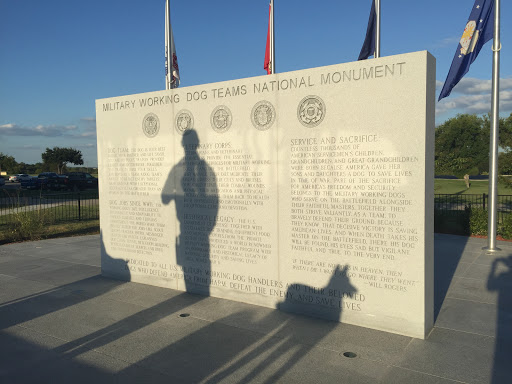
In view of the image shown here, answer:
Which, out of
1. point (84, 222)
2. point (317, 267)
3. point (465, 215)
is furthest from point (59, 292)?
point (465, 215)

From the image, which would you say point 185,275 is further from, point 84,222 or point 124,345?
point 84,222

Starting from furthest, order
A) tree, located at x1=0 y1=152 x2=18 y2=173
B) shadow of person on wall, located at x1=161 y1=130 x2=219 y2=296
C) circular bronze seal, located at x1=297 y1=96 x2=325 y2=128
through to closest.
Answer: tree, located at x1=0 y1=152 x2=18 y2=173 → shadow of person on wall, located at x1=161 y1=130 x2=219 y2=296 → circular bronze seal, located at x1=297 y1=96 x2=325 y2=128

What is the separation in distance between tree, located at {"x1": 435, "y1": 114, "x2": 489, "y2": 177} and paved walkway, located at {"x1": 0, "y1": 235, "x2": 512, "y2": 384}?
33871 mm

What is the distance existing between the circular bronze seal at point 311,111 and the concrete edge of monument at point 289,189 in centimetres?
1

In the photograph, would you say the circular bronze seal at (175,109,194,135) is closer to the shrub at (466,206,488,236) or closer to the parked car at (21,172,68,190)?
the shrub at (466,206,488,236)

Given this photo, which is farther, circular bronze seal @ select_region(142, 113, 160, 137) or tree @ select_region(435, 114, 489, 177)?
tree @ select_region(435, 114, 489, 177)

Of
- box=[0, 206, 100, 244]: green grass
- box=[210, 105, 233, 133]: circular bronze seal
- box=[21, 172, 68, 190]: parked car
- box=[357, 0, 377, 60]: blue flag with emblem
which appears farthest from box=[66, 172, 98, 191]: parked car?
box=[210, 105, 233, 133]: circular bronze seal

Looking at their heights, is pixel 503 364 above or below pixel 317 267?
below

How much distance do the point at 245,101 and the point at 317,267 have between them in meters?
2.53

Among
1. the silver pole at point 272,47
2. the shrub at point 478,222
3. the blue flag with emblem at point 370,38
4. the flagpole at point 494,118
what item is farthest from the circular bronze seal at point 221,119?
the shrub at point 478,222

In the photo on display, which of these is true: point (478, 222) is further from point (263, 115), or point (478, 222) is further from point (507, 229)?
point (263, 115)

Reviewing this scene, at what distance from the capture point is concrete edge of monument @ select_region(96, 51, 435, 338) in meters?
4.72

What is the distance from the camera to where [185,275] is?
6602 mm

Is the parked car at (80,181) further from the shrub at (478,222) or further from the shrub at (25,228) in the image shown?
the shrub at (478,222)
